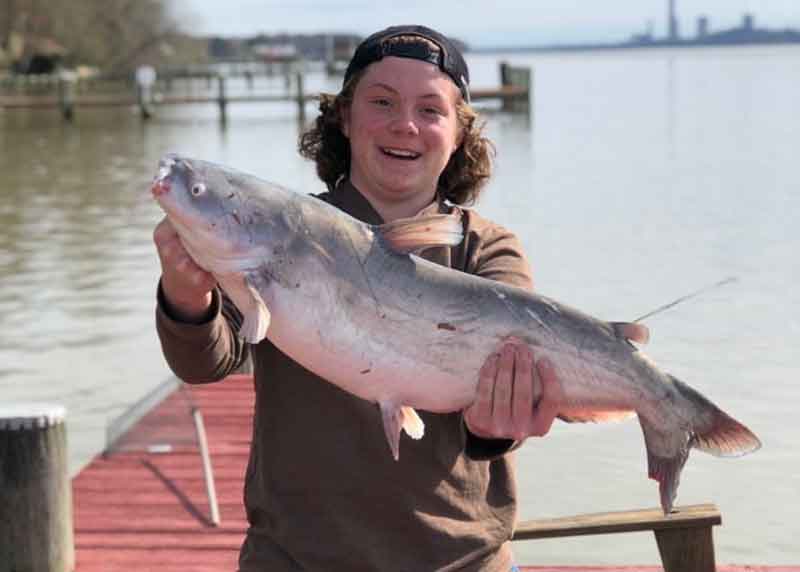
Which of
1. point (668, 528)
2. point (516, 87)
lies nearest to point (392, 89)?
point (668, 528)

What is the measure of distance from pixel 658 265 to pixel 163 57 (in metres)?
81.4

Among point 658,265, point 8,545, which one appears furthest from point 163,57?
point 8,545

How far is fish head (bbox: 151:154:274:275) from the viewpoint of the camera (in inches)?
112

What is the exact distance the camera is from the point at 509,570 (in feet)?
10.7

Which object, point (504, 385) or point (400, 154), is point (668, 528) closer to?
point (504, 385)

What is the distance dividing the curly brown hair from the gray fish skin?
63cm

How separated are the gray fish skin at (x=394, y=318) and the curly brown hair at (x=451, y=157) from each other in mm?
626

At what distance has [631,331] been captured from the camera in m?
3.06

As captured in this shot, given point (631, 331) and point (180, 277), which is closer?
point (180, 277)

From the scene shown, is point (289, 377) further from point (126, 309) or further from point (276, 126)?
point (276, 126)

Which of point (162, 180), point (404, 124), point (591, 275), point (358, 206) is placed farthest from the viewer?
point (591, 275)

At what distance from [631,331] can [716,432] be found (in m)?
0.30

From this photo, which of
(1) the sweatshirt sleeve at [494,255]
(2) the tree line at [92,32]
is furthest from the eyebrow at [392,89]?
(2) the tree line at [92,32]

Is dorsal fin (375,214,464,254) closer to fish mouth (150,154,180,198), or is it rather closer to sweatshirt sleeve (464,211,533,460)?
sweatshirt sleeve (464,211,533,460)
